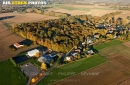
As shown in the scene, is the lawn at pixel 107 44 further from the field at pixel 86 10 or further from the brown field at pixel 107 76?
the field at pixel 86 10

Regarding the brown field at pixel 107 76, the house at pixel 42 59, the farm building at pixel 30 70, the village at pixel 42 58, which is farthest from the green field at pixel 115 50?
the farm building at pixel 30 70

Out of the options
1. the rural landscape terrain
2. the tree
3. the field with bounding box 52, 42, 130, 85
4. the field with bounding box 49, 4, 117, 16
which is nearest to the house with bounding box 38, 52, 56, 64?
the rural landscape terrain

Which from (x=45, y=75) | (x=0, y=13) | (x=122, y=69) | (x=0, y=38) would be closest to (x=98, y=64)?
(x=122, y=69)

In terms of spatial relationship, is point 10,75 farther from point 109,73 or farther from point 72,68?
point 109,73

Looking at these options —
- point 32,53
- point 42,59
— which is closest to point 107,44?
point 42,59

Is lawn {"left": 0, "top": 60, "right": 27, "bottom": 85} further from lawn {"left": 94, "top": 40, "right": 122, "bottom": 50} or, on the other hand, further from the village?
lawn {"left": 94, "top": 40, "right": 122, "bottom": 50}

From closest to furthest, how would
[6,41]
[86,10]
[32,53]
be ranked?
[32,53] < [6,41] < [86,10]
